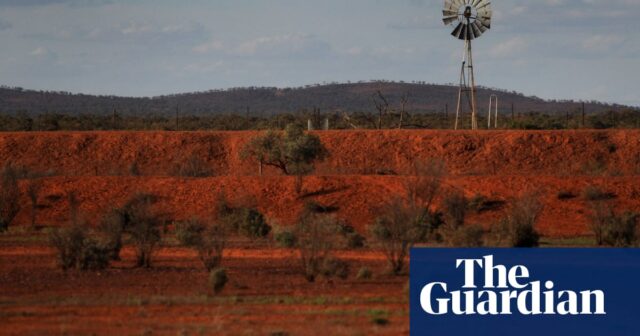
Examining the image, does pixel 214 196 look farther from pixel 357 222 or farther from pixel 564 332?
pixel 564 332

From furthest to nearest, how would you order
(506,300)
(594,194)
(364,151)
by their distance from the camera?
1. (364,151)
2. (594,194)
3. (506,300)

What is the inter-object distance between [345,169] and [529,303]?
33.7 meters

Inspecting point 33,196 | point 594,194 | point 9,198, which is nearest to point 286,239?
point 9,198

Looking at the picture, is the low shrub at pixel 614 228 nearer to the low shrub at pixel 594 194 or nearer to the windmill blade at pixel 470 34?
the low shrub at pixel 594 194

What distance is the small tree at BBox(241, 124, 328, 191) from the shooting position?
5109 cm

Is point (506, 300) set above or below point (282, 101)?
below

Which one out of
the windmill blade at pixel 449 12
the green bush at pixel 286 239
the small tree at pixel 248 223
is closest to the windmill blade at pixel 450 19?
the windmill blade at pixel 449 12

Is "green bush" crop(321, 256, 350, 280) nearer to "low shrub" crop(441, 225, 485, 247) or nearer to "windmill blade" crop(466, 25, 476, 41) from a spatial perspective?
"low shrub" crop(441, 225, 485, 247)

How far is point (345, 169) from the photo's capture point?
56156mm

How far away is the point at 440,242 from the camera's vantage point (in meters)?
36.2

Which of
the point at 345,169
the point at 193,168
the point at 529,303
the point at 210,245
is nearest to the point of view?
the point at 529,303

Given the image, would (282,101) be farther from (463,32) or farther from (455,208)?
(455,208)

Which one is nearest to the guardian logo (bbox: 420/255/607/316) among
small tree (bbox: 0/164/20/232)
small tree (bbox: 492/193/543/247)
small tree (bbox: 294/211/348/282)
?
small tree (bbox: 294/211/348/282)

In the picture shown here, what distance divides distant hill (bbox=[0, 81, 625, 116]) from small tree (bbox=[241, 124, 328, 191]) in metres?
90.1
